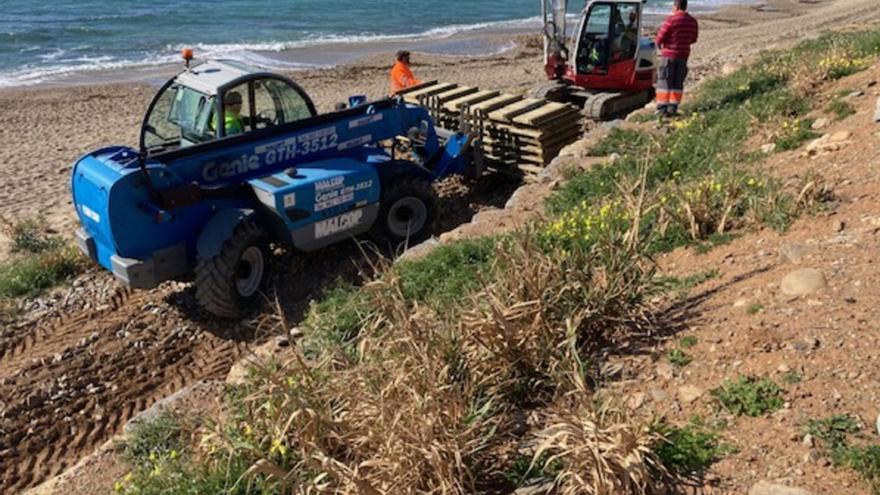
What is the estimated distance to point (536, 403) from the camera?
4520mm

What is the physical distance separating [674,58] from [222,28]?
2767 centimetres

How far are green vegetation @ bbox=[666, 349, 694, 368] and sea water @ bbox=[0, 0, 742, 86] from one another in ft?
78.3

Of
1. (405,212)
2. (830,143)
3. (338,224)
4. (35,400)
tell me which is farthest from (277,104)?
(830,143)

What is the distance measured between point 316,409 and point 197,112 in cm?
528

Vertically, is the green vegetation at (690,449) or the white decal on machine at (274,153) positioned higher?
the white decal on machine at (274,153)

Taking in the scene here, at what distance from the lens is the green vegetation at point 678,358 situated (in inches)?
178

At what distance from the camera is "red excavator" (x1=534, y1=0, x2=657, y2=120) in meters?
13.9

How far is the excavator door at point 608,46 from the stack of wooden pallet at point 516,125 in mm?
3287

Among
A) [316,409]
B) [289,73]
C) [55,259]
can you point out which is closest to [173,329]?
[55,259]

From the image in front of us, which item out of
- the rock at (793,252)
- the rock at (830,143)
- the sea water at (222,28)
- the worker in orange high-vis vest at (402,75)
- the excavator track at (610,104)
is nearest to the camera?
the rock at (793,252)

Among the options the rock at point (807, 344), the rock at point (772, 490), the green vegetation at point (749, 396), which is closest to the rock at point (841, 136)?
the rock at point (807, 344)

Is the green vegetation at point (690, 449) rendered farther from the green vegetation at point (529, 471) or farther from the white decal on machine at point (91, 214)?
the white decal on machine at point (91, 214)

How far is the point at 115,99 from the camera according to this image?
21391 mm

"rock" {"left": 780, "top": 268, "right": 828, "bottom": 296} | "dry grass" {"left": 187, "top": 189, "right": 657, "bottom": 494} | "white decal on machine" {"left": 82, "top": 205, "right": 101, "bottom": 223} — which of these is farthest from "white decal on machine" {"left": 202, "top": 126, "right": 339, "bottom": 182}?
"rock" {"left": 780, "top": 268, "right": 828, "bottom": 296}
